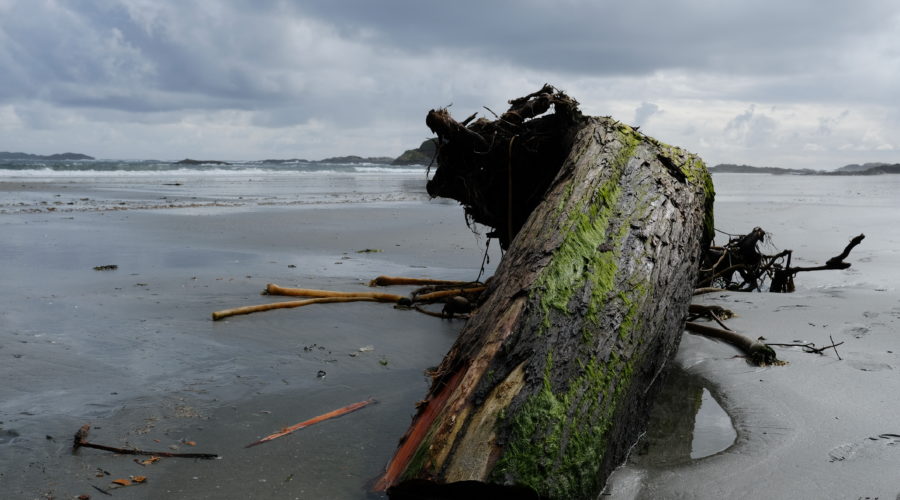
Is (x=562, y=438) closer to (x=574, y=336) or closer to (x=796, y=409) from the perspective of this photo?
(x=574, y=336)

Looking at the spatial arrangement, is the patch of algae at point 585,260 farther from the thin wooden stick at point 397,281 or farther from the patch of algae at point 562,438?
the thin wooden stick at point 397,281

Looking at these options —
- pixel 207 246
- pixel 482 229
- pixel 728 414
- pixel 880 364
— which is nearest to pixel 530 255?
pixel 728 414

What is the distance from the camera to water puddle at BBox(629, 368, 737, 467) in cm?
280

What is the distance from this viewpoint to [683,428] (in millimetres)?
3107

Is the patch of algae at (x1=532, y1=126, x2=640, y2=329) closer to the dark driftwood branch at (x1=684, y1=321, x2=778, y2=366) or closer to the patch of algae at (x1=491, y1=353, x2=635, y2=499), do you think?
the patch of algae at (x1=491, y1=353, x2=635, y2=499)

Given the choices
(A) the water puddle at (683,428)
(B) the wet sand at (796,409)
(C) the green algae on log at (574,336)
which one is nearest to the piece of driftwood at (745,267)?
(B) the wet sand at (796,409)

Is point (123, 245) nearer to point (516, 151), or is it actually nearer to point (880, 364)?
point (516, 151)

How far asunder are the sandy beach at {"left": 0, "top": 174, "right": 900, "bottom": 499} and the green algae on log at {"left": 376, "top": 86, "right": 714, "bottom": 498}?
287mm

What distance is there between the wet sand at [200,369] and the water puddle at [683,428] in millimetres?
1155

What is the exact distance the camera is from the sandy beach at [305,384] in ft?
8.56

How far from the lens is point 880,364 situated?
12.4ft

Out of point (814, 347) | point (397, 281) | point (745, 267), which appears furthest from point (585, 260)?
point (745, 267)

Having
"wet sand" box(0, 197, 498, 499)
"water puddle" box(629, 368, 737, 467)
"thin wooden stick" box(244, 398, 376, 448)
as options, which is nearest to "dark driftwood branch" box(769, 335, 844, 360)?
"water puddle" box(629, 368, 737, 467)

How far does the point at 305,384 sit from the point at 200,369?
708 millimetres
